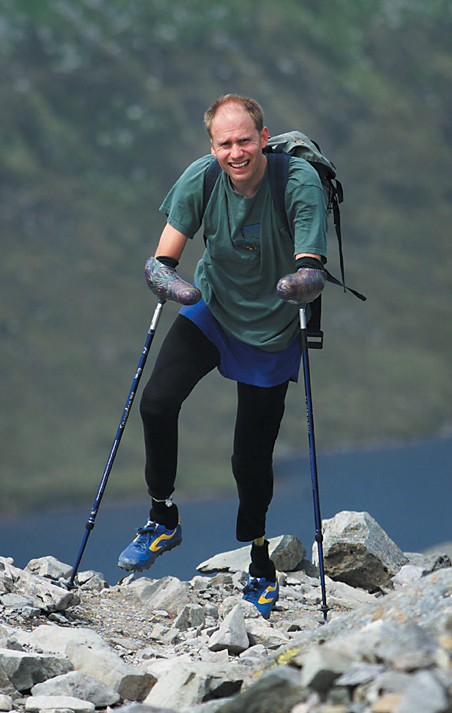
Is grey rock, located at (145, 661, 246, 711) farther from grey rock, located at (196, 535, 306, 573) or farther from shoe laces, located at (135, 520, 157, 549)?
grey rock, located at (196, 535, 306, 573)

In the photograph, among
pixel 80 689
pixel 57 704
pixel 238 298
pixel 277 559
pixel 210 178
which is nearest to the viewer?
pixel 57 704

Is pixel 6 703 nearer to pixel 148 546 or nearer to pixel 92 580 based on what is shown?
pixel 148 546

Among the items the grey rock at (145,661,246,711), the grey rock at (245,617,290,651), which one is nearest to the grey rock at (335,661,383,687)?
the grey rock at (145,661,246,711)

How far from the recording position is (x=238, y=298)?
521 centimetres

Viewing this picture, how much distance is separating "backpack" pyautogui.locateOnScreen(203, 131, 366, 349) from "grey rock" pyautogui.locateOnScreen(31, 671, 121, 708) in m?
2.50

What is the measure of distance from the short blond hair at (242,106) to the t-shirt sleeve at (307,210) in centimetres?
38

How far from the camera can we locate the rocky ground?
2410mm

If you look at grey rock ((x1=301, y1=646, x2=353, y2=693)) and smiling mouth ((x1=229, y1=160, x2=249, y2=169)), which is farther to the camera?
smiling mouth ((x1=229, y1=160, x2=249, y2=169))

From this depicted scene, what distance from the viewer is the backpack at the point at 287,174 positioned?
4980mm

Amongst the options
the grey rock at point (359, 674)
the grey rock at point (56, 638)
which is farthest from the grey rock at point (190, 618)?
the grey rock at point (359, 674)

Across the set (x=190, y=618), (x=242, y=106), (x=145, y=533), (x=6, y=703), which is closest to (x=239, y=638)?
(x=190, y=618)

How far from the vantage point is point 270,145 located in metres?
5.27

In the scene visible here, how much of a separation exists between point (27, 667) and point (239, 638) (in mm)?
1279

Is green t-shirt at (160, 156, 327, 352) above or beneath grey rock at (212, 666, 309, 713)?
above
